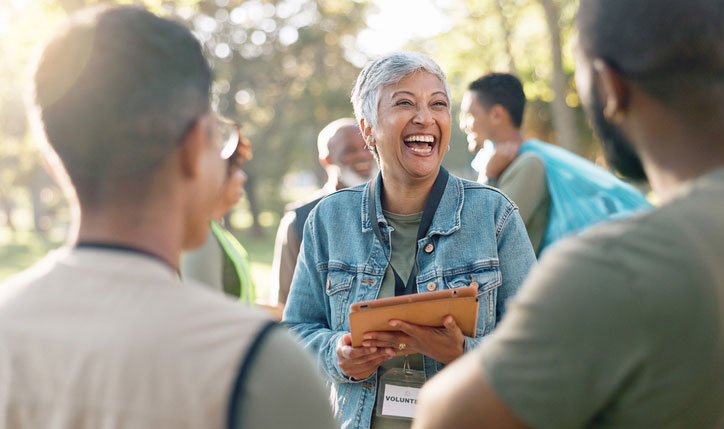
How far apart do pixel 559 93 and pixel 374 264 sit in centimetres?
1418

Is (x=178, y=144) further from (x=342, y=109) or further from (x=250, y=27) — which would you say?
(x=250, y=27)

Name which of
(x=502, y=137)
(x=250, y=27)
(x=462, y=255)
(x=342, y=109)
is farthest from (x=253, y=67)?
(x=462, y=255)

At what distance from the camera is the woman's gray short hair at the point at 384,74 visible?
3059mm

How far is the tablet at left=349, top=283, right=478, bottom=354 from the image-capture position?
2.27m

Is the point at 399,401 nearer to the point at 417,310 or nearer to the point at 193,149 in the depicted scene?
the point at 417,310

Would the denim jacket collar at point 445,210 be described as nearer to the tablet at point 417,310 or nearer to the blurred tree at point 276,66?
the tablet at point 417,310

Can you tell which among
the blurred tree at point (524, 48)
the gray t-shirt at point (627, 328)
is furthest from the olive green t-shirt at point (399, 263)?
the blurred tree at point (524, 48)

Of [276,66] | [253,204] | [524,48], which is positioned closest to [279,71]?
[276,66]

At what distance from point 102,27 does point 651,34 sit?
3.53 ft

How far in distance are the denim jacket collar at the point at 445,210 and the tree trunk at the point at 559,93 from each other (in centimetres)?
1322

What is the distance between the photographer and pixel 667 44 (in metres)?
1.28

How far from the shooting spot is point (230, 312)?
1.26m

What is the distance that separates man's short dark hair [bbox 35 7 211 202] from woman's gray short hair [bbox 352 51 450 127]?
1.80 metres

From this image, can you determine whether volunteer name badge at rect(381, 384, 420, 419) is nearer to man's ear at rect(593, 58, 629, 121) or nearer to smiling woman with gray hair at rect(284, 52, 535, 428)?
smiling woman with gray hair at rect(284, 52, 535, 428)
